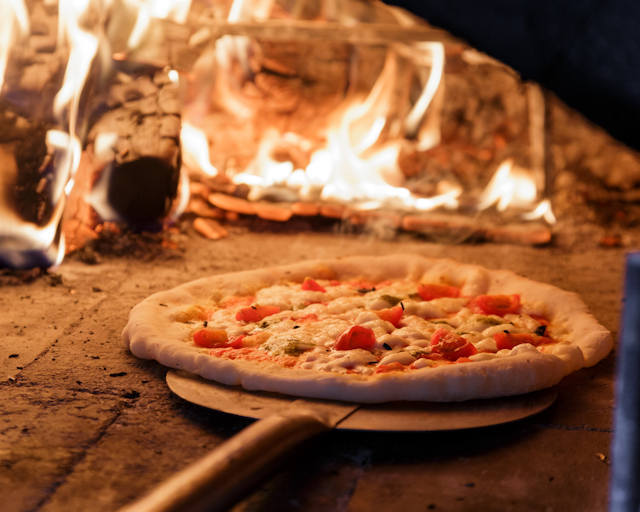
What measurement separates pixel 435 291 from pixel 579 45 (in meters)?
2.66

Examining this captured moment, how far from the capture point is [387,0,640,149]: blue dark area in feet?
3.30

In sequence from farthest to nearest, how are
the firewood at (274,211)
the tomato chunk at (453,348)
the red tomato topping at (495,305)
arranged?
the firewood at (274,211) < the red tomato topping at (495,305) < the tomato chunk at (453,348)

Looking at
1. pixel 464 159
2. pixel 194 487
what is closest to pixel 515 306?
pixel 194 487

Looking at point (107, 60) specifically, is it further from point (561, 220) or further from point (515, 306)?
point (561, 220)

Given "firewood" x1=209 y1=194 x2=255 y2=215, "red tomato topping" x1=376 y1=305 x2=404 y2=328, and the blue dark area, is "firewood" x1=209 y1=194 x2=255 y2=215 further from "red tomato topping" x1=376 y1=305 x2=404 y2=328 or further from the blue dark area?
the blue dark area

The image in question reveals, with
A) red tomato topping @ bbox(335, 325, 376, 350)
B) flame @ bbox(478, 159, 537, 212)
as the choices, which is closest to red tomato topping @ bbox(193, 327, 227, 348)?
red tomato topping @ bbox(335, 325, 376, 350)

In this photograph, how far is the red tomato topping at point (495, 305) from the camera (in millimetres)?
3400

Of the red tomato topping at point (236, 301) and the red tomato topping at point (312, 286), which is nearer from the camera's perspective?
the red tomato topping at point (236, 301)

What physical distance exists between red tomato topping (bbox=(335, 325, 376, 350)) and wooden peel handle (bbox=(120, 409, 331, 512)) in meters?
0.70

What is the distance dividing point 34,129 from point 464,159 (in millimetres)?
3415

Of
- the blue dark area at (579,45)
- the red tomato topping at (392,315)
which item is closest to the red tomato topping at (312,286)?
the red tomato topping at (392,315)

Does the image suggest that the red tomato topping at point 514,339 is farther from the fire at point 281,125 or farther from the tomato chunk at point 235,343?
the fire at point 281,125

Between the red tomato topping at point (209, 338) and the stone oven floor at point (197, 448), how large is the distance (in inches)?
7.2

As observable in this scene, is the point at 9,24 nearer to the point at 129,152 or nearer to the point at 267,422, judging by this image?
the point at 129,152
